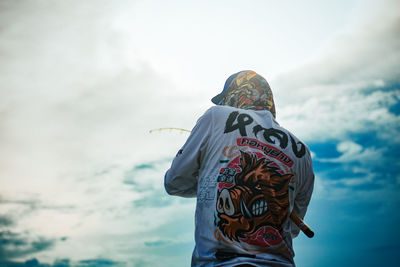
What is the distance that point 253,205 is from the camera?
7.84 ft

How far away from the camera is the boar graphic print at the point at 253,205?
2.31m

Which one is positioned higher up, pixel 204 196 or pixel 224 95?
pixel 224 95

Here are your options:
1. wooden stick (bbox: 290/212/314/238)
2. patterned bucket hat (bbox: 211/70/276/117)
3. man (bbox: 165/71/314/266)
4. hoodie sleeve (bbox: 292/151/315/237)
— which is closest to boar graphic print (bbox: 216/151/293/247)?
man (bbox: 165/71/314/266)

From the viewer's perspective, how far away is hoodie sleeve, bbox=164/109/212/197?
8.99ft

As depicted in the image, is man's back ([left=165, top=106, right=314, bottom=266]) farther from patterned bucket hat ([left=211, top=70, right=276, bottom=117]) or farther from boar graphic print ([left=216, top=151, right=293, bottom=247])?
patterned bucket hat ([left=211, top=70, right=276, bottom=117])

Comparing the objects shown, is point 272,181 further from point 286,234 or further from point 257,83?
point 257,83

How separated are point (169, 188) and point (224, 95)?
143 cm

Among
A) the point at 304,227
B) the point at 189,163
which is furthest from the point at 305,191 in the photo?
the point at 189,163

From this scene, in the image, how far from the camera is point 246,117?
283cm

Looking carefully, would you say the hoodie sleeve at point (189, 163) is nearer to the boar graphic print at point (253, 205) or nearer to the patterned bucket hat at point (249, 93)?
the boar graphic print at point (253, 205)

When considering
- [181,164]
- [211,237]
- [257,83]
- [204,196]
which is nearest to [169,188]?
[181,164]

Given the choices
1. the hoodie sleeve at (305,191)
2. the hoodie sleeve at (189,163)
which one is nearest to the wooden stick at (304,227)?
the hoodie sleeve at (305,191)

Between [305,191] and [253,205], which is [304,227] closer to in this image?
[305,191]

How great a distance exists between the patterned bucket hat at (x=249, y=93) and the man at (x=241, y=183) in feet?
0.97
